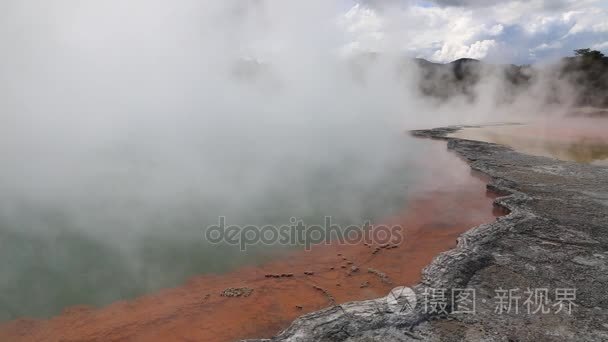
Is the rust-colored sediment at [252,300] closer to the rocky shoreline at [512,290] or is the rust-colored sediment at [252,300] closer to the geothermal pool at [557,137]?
the rocky shoreline at [512,290]

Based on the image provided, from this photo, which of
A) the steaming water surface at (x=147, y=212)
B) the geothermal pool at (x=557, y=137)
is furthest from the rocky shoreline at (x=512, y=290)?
the geothermal pool at (x=557, y=137)

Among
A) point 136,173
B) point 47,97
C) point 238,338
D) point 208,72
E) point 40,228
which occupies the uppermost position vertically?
point 208,72

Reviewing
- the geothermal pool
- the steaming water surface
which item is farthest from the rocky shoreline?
A: the geothermal pool

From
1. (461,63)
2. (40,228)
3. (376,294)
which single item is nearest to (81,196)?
(40,228)

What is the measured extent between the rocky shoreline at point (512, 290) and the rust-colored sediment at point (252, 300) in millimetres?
427

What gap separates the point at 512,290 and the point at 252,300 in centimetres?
246

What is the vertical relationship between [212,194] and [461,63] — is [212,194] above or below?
below

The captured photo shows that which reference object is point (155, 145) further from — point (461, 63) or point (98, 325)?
point (461, 63)

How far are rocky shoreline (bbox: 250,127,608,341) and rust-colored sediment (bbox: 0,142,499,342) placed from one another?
1.40 feet

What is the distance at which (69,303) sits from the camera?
4145 millimetres

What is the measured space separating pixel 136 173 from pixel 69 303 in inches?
167

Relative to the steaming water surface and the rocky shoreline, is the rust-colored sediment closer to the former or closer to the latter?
the steaming water surface

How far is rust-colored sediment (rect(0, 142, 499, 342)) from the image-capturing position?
3.63m

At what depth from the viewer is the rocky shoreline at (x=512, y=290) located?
322 cm
